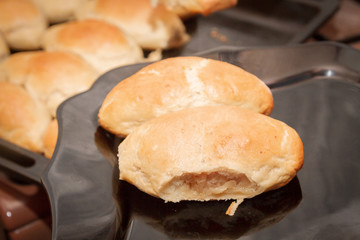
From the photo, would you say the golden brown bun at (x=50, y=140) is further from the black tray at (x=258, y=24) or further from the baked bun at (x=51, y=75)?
the black tray at (x=258, y=24)

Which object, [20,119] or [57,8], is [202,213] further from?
[57,8]

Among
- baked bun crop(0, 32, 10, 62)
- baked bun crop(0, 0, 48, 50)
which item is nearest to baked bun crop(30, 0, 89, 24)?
baked bun crop(0, 0, 48, 50)

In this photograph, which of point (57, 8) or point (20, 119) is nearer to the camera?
point (20, 119)

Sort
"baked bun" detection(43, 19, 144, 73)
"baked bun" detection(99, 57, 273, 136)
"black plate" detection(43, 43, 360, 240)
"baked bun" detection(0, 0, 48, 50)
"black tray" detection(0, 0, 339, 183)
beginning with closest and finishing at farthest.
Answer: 1. "black plate" detection(43, 43, 360, 240)
2. "baked bun" detection(99, 57, 273, 136)
3. "baked bun" detection(43, 19, 144, 73)
4. "baked bun" detection(0, 0, 48, 50)
5. "black tray" detection(0, 0, 339, 183)

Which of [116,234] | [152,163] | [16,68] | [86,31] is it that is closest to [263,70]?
[152,163]

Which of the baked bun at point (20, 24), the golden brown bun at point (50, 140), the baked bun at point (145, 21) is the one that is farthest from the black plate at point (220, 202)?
the baked bun at point (20, 24)

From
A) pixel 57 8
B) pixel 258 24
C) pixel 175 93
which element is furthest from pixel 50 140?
pixel 258 24

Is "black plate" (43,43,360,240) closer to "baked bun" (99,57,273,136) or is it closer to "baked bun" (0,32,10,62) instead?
"baked bun" (99,57,273,136)
